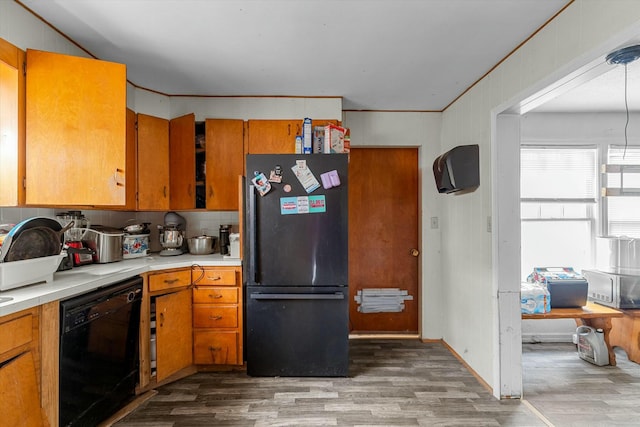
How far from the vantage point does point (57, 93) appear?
1779mm

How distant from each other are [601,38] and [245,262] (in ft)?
8.07

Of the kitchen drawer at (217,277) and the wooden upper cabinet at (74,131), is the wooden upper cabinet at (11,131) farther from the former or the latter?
the kitchen drawer at (217,277)

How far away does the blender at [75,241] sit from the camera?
2117 millimetres

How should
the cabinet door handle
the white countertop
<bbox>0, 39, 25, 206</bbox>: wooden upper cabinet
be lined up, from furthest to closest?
1. the cabinet door handle
2. <bbox>0, 39, 25, 206</bbox>: wooden upper cabinet
3. the white countertop

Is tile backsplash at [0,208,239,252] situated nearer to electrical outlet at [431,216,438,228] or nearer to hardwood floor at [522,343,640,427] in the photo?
electrical outlet at [431,216,438,228]

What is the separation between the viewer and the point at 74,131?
1829 millimetres

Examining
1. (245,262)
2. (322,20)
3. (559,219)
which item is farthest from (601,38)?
(245,262)

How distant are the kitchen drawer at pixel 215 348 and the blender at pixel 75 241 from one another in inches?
38.0

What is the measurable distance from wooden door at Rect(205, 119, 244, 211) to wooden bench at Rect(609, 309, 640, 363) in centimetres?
348

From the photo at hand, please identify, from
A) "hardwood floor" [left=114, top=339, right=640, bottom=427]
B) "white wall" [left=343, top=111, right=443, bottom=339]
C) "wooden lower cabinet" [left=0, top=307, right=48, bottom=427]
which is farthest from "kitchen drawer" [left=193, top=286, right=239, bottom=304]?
"white wall" [left=343, top=111, right=443, bottom=339]

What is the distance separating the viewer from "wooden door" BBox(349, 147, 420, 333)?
337 cm

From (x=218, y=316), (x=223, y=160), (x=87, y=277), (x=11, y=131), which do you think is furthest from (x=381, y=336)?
(x=11, y=131)

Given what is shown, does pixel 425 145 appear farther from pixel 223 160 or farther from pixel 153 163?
pixel 153 163

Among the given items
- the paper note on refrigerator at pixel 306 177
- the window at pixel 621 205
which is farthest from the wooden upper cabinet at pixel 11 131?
the window at pixel 621 205
